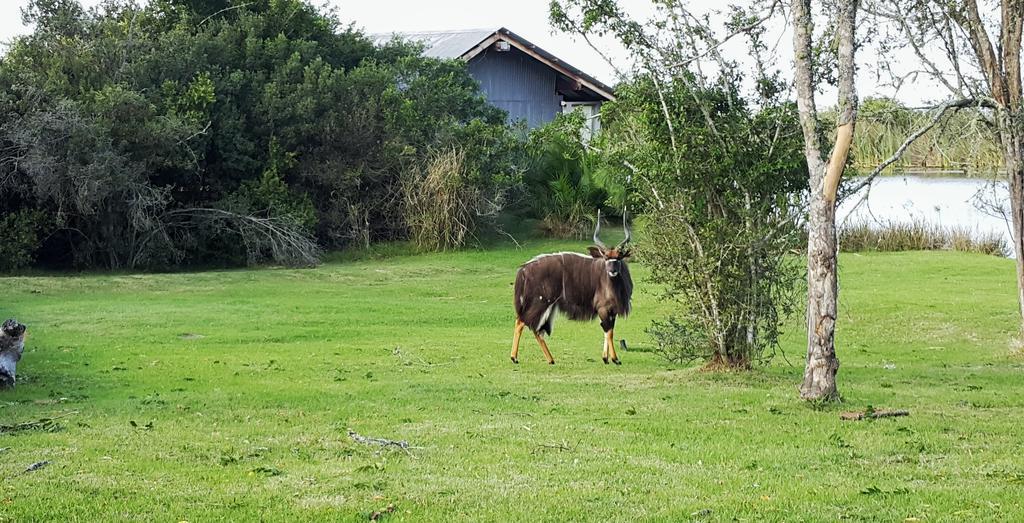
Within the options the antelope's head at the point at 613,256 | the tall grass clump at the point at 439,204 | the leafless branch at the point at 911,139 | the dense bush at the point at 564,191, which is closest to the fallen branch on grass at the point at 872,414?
the leafless branch at the point at 911,139

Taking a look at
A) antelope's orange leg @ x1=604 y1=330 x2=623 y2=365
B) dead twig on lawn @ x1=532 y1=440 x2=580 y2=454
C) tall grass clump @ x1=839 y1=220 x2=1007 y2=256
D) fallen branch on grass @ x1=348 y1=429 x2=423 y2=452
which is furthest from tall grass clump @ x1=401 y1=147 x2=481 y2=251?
dead twig on lawn @ x1=532 y1=440 x2=580 y2=454

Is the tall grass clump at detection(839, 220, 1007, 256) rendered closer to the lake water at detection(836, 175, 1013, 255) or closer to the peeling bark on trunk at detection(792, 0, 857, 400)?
the lake water at detection(836, 175, 1013, 255)

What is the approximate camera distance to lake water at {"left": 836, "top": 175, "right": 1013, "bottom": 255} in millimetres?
18891

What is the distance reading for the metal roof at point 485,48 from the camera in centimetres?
4194

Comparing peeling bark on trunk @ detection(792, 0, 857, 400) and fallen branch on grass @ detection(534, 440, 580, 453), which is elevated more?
peeling bark on trunk @ detection(792, 0, 857, 400)

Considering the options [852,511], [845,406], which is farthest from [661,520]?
[845,406]

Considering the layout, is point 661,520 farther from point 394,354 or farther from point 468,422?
point 394,354

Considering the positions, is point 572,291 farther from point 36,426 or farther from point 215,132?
point 215,132

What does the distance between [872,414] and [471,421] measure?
378 cm

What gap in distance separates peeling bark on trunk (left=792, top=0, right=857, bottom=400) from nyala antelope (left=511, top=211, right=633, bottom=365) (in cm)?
530

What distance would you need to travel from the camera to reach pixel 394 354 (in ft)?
58.2

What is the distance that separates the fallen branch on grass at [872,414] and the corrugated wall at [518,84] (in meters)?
31.5

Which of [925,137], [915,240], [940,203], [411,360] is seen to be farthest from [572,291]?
[940,203]

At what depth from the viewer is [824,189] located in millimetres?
12008
